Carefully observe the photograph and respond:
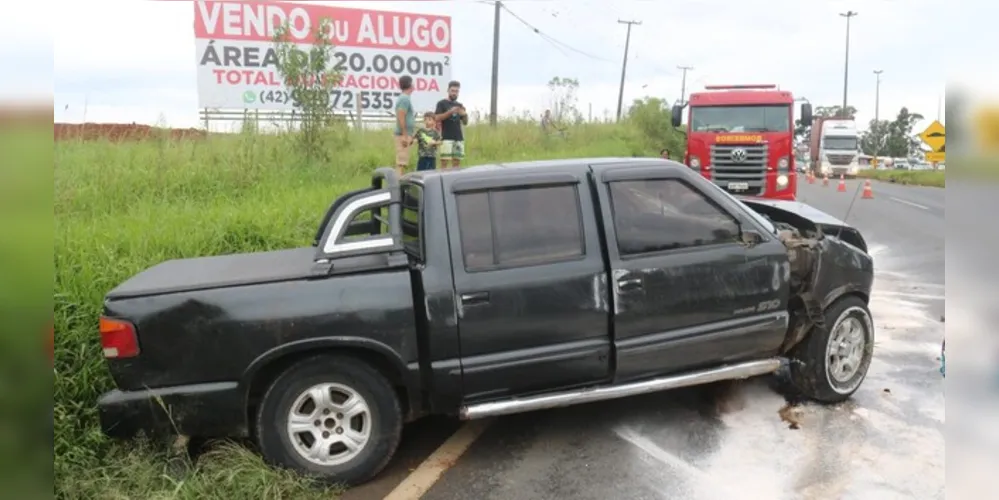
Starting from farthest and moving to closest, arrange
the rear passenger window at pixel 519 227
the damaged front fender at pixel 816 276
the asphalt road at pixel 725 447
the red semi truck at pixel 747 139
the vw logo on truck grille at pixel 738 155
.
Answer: the vw logo on truck grille at pixel 738 155 < the red semi truck at pixel 747 139 < the damaged front fender at pixel 816 276 < the rear passenger window at pixel 519 227 < the asphalt road at pixel 725 447

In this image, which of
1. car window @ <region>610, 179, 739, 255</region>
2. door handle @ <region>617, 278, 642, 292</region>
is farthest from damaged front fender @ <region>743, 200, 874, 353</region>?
door handle @ <region>617, 278, 642, 292</region>

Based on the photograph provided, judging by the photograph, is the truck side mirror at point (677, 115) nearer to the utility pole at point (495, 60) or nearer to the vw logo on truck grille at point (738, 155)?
the vw logo on truck grille at point (738, 155)

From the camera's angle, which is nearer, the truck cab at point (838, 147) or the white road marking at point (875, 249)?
the white road marking at point (875, 249)

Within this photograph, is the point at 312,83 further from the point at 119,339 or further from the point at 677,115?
the point at 119,339

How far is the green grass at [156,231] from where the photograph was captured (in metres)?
3.60

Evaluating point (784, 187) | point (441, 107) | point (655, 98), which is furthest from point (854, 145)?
point (441, 107)

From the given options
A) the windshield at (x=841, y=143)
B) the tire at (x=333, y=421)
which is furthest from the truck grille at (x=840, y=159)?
the tire at (x=333, y=421)

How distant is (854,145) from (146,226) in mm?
34044

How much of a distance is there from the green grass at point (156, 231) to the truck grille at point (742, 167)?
662cm

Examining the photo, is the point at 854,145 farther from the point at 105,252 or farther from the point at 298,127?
the point at 105,252

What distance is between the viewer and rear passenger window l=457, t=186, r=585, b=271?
4.00m

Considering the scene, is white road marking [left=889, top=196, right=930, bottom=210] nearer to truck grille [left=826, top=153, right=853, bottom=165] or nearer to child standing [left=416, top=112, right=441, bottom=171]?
child standing [left=416, top=112, right=441, bottom=171]

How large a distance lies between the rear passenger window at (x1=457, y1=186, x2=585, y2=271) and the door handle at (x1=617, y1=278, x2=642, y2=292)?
279 mm

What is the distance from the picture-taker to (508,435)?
438cm
